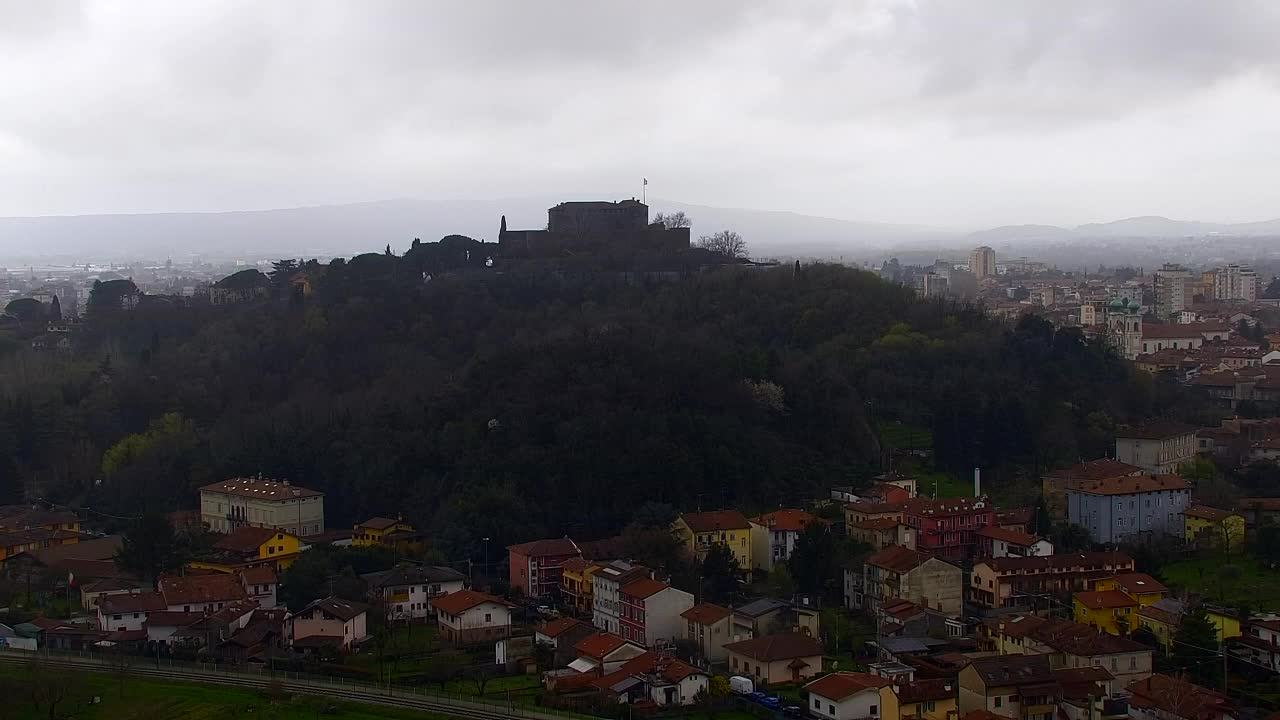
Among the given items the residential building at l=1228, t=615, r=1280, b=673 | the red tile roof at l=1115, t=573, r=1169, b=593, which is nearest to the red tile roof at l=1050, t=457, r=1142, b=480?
the red tile roof at l=1115, t=573, r=1169, b=593

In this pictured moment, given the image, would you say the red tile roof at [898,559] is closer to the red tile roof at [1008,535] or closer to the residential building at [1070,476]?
the red tile roof at [1008,535]

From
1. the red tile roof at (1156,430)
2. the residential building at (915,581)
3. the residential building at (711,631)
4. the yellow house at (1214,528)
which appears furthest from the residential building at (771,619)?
the red tile roof at (1156,430)

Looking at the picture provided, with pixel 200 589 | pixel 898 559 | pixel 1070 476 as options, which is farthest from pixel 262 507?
pixel 1070 476

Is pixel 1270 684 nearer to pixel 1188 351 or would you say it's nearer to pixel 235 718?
pixel 235 718

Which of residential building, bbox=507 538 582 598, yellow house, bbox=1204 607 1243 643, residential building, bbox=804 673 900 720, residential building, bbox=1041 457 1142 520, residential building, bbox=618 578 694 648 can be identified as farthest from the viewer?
residential building, bbox=1041 457 1142 520

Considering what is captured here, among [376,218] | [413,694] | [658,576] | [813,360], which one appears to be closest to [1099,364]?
[813,360]

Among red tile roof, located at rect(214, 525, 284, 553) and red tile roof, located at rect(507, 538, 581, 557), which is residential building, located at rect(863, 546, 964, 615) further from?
red tile roof, located at rect(214, 525, 284, 553)
